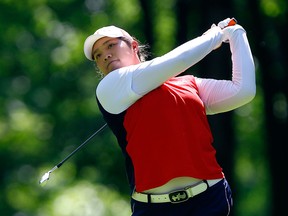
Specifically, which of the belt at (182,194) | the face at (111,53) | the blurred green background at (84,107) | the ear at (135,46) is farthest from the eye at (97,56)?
the blurred green background at (84,107)

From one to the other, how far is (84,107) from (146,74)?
1551 centimetres

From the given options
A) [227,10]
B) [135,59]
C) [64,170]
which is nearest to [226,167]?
[227,10]

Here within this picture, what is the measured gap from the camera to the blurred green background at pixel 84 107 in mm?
15438

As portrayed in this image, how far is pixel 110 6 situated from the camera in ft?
60.1

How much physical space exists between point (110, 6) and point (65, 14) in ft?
2.83

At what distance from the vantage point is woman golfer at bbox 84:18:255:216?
450 cm

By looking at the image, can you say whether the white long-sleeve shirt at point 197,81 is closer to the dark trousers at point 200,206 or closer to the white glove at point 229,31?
the white glove at point 229,31

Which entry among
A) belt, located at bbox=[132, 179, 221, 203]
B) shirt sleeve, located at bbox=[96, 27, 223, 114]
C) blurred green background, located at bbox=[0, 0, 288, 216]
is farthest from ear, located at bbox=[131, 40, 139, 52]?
blurred green background, located at bbox=[0, 0, 288, 216]

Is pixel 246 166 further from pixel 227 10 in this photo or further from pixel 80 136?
pixel 227 10

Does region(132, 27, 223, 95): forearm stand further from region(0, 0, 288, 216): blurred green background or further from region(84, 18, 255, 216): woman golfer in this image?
region(0, 0, 288, 216): blurred green background

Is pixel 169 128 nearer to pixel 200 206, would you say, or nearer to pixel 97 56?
pixel 200 206

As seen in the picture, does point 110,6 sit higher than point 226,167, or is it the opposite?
point 110,6

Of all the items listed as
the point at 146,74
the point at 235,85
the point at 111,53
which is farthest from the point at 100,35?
the point at 235,85

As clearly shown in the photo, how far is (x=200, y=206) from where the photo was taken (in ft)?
14.9
